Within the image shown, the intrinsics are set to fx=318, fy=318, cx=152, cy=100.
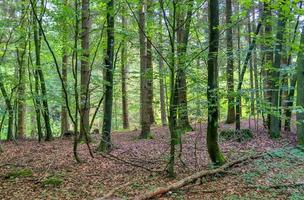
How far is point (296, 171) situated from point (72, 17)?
22.9 ft

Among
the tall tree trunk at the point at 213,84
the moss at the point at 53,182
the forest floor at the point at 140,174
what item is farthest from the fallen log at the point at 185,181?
the moss at the point at 53,182

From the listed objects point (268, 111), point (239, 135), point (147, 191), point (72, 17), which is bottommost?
point (147, 191)

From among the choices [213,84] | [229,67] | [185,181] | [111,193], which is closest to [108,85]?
[213,84]

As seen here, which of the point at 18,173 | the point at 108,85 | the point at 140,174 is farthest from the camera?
the point at 108,85

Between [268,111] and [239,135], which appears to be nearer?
[268,111]

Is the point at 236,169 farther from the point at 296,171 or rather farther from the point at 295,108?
the point at 295,108

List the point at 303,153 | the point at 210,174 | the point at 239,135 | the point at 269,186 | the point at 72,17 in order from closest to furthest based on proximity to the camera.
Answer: the point at 269,186
the point at 210,174
the point at 72,17
the point at 303,153
the point at 239,135

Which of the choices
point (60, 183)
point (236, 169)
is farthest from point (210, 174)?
point (60, 183)

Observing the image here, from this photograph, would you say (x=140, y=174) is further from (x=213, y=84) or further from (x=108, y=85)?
(x=108, y=85)

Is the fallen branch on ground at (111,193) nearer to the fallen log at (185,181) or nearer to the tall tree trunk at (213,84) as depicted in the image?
the fallen log at (185,181)

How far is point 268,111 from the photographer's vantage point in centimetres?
738

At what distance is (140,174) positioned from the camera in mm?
7953

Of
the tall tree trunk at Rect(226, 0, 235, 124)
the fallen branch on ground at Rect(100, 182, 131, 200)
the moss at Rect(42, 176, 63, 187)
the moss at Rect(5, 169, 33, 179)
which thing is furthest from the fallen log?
the moss at Rect(5, 169, 33, 179)

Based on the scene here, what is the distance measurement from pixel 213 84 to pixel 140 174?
2.86 metres
